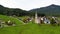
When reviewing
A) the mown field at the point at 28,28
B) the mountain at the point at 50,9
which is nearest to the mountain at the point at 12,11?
the mown field at the point at 28,28

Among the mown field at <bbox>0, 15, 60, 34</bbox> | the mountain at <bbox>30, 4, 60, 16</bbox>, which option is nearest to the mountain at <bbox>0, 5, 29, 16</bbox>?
the mown field at <bbox>0, 15, 60, 34</bbox>

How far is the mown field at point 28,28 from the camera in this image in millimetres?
7918

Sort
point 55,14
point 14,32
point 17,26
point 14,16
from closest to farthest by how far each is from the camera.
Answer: point 14,32 → point 17,26 → point 14,16 → point 55,14

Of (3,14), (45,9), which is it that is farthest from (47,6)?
(3,14)

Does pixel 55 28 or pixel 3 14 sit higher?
pixel 3 14

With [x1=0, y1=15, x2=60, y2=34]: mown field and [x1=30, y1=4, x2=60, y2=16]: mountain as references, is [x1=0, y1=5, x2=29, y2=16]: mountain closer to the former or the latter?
[x1=0, y1=15, x2=60, y2=34]: mown field

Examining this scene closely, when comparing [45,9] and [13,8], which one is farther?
[45,9]

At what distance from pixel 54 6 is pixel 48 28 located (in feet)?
5.56

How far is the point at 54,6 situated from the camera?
9625 mm

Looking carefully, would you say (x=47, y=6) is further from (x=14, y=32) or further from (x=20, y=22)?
(x=14, y=32)

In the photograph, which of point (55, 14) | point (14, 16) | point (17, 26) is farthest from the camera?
point (55, 14)

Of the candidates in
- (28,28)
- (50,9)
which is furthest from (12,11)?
(50,9)

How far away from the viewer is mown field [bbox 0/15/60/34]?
7.92 m

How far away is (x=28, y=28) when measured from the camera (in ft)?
27.2
